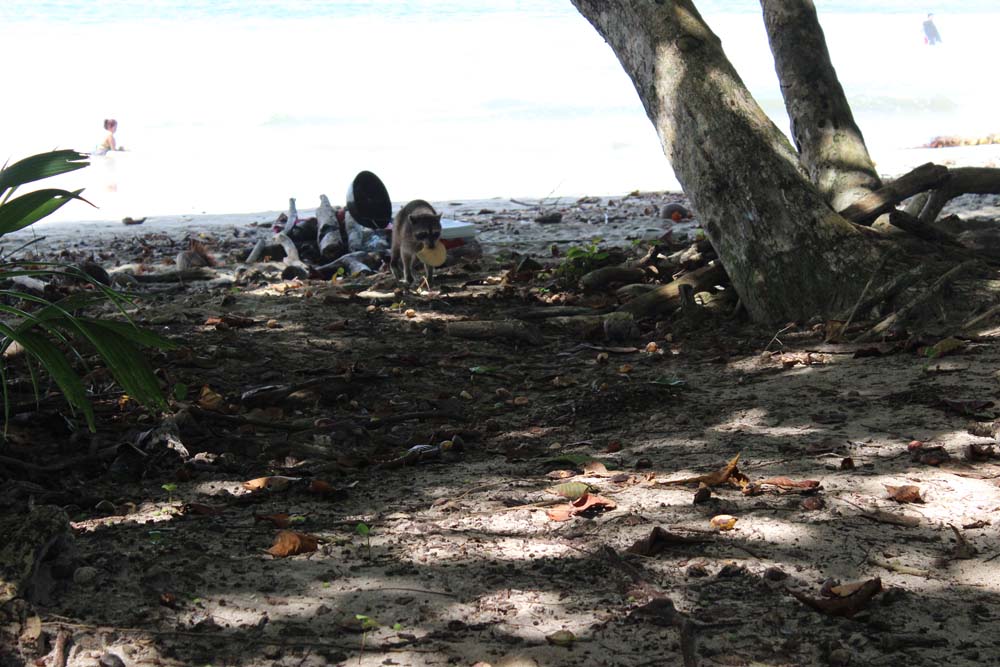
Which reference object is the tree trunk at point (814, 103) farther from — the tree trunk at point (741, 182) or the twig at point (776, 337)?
the twig at point (776, 337)

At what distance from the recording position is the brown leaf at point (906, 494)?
3.03 metres

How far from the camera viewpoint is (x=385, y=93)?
3130 centimetres

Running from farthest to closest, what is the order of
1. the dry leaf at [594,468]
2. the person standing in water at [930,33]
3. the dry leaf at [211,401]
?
the person standing in water at [930,33], the dry leaf at [211,401], the dry leaf at [594,468]

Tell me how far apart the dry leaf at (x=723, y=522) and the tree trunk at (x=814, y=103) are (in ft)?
12.8

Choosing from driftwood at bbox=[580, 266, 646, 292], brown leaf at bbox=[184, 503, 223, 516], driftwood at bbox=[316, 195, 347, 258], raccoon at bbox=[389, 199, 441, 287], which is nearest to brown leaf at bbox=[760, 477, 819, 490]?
brown leaf at bbox=[184, 503, 223, 516]

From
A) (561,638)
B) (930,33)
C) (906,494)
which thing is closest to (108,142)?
(906,494)

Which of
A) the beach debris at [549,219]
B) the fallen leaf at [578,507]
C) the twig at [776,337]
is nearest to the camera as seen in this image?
the fallen leaf at [578,507]

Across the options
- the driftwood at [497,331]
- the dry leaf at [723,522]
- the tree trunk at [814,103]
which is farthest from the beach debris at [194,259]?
the dry leaf at [723,522]

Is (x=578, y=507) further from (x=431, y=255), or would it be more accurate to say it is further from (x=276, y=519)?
(x=431, y=255)

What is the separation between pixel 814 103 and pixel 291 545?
517cm

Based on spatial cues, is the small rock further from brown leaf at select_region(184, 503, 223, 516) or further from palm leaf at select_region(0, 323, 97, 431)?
brown leaf at select_region(184, 503, 223, 516)

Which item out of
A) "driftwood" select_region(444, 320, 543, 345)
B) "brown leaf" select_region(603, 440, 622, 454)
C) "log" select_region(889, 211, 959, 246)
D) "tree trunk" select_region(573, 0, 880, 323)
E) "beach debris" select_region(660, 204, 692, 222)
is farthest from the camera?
"beach debris" select_region(660, 204, 692, 222)

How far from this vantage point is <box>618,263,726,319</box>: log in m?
6.16

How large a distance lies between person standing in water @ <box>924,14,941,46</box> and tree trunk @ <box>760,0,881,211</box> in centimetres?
3748
